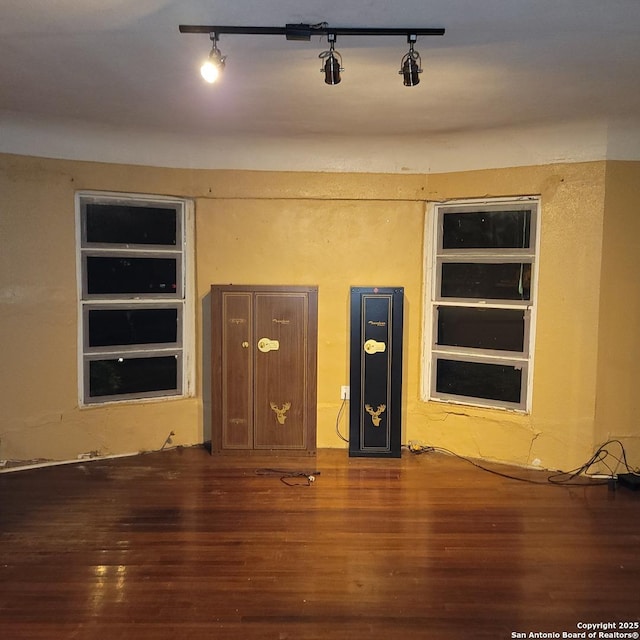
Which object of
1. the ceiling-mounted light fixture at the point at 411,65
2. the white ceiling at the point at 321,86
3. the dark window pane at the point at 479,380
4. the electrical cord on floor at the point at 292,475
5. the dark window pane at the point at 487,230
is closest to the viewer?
the white ceiling at the point at 321,86

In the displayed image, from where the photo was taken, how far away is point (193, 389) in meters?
4.72

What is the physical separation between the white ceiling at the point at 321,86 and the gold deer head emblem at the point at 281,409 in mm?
1980

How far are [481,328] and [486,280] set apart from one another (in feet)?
1.30

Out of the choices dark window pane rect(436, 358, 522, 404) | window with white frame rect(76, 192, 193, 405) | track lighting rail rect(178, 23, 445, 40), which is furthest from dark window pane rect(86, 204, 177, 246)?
dark window pane rect(436, 358, 522, 404)

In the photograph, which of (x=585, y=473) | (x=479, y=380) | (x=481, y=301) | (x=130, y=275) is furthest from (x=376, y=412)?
(x=130, y=275)

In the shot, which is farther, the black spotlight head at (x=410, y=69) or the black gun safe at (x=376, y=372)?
the black gun safe at (x=376, y=372)

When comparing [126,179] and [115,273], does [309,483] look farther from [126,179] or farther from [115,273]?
[126,179]

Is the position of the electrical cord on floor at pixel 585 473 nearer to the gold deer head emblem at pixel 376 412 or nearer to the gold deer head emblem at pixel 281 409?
the gold deer head emblem at pixel 376 412

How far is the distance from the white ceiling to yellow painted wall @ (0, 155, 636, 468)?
0.18m

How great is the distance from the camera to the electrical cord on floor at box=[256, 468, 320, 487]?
388 cm

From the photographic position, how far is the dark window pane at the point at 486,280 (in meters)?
4.28

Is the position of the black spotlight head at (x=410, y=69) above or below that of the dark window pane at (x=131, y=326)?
above

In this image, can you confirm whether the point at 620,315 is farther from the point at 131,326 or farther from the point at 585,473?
the point at 131,326

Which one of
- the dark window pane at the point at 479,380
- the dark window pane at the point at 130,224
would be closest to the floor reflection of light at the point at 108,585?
the dark window pane at the point at 130,224
